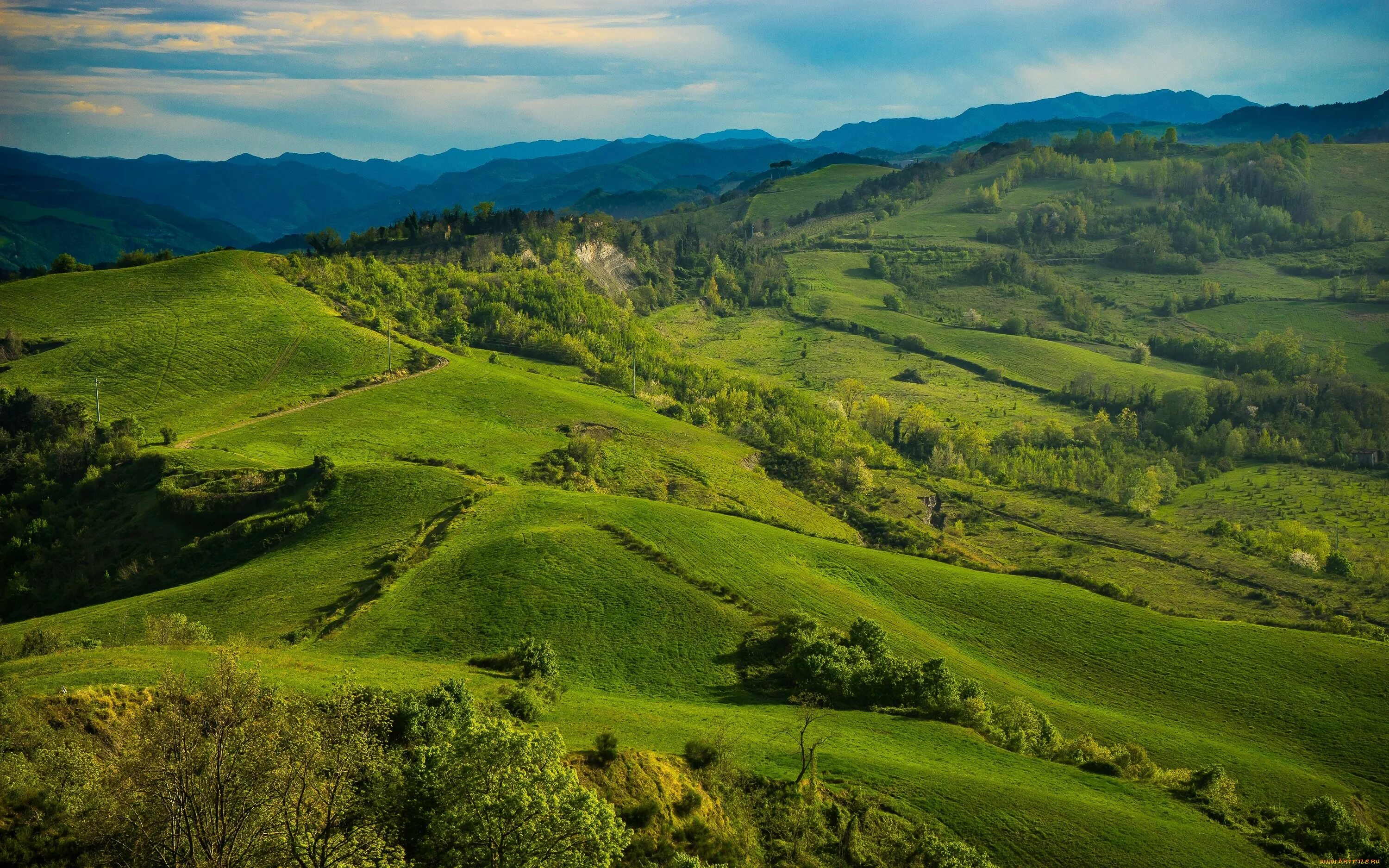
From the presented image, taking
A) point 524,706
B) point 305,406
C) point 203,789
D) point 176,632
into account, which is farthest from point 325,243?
point 203,789

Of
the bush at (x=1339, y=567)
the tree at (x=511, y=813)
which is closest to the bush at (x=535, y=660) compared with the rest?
the tree at (x=511, y=813)

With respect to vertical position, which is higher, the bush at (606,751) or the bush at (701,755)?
the bush at (606,751)

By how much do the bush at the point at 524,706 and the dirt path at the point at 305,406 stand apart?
59.9 m

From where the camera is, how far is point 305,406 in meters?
103

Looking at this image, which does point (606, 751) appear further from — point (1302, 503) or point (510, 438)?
point (1302, 503)

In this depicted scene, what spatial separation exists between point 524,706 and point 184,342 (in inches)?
3857

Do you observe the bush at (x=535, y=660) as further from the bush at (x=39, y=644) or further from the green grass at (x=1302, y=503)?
the green grass at (x=1302, y=503)

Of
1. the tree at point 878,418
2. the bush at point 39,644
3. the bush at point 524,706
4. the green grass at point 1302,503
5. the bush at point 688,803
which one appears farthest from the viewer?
the tree at point 878,418

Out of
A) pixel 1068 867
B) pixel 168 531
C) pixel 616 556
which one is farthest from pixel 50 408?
pixel 1068 867

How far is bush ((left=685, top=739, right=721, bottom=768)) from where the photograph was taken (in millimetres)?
34594

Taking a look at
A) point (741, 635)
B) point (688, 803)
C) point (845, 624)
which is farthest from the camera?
point (845, 624)

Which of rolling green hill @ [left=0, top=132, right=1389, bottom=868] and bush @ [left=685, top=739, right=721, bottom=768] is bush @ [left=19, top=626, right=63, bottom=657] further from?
bush @ [left=685, top=739, right=721, bottom=768]

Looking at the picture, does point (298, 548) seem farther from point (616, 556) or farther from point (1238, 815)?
point (1238, 815)

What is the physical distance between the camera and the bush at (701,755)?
113ft
